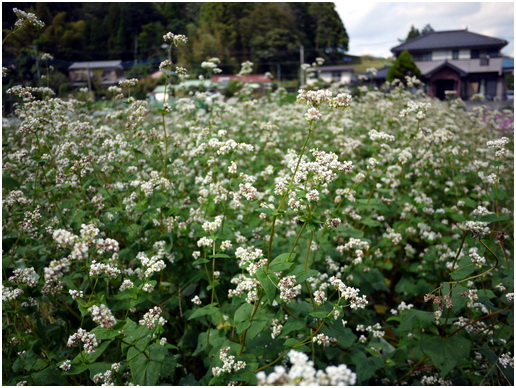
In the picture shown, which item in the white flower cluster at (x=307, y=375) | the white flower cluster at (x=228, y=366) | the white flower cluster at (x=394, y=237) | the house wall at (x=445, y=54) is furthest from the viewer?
the house wall at (x=445, y=54)

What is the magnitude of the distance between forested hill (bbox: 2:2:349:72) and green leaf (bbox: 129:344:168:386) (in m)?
2.97

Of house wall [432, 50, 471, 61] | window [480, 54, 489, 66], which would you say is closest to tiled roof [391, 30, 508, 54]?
house wall [432, 50, 471, 61]

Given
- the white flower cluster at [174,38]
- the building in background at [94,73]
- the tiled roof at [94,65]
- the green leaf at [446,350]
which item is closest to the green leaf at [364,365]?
the green leaf at [446,350]

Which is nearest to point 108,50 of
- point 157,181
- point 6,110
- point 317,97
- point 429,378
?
point 6,110

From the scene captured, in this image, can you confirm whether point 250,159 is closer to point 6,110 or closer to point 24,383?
point 24,383

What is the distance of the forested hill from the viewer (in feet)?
16.7

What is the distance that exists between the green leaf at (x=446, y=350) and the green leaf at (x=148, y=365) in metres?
1.51

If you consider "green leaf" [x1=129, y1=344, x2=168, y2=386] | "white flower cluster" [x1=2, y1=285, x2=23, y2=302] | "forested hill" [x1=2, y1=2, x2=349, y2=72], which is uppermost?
"forested hill" [x1=2, y1=2, x2=349, y2=72]

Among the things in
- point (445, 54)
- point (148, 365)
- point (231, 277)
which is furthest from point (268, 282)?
point (445, 54)

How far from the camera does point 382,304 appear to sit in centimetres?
360

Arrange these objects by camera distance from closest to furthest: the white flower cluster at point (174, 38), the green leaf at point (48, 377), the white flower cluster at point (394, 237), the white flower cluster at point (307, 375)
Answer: the white flower cluster at point (307, 375) < the green leaf at point (48, 377) < the white flower cluster at point (174, 38) < the white flower cluster at point (394, 237)

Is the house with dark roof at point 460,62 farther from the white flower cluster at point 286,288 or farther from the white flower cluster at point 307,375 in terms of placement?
the white flower cluster at point 307,375

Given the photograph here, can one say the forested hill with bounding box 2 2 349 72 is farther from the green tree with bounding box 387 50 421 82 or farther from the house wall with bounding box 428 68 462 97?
the house wall with bounding box 428 68 462 97

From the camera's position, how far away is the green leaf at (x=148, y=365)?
5.98 ft
